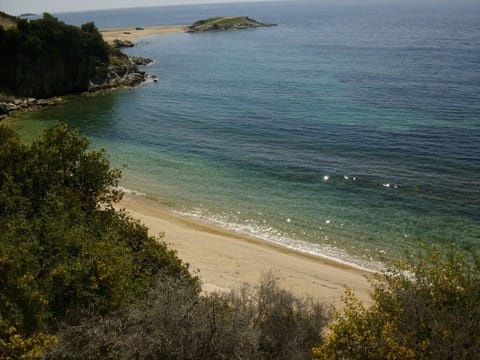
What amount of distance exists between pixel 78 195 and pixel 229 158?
19901 millimetres

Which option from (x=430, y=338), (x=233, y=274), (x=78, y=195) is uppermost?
(x=78, y=195)

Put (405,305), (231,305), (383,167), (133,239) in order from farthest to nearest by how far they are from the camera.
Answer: (383,167) → (133,239) → (231,305) → (405,305)

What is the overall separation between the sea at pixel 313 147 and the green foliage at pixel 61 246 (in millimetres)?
9607

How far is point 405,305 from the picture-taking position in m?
11.5

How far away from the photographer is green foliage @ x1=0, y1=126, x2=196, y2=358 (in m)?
11.6

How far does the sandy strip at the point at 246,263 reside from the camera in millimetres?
19219

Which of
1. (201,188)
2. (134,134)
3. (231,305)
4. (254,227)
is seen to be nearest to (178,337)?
(231,305)

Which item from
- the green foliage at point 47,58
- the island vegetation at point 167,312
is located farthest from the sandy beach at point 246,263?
the green foliage at point 47,58

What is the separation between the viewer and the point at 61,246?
45.5 feet

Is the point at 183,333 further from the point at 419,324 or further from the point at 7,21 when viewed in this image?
the point at 7,21

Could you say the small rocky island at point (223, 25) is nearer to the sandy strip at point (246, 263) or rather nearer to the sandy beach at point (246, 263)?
the sandy beach at point (246, 263)

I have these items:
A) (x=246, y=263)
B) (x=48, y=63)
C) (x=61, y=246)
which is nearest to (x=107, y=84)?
(x=48, y=63)

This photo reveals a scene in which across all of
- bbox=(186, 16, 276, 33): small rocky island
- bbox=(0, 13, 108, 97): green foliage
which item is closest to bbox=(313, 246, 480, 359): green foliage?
bbox=(0, 13, 108, 97): green foliage

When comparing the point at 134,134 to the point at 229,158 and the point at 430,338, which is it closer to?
the point at 229,158
